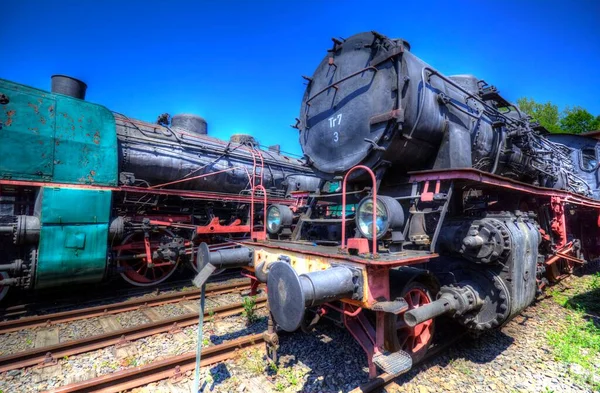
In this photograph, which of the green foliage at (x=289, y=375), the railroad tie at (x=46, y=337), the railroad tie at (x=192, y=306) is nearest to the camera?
the green foliage at (x=289, y=375)

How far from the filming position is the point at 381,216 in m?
2.67

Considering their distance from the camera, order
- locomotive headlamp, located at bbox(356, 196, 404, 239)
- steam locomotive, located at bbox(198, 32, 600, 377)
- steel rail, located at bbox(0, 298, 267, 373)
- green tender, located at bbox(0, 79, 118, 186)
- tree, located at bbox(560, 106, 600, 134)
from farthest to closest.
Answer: tree, located at bbox(560, 106, 600, 134)
green tender, located at bbox(0, 79, 118, 186)
steel rail, located at bbox(0, 298, 267, 373)
locomotive headlamp, located at bbox(356, 196, 404, 239)
steam locomotive, located at bbox(198, 32, 600, 377)

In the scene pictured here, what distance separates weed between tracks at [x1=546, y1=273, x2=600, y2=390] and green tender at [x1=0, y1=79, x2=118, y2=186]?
271 inches

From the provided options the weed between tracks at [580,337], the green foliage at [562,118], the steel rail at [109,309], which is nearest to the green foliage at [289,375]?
the weed between tracks at [580,337]

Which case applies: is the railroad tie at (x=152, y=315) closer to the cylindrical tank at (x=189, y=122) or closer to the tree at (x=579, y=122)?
the cylindrical tank at (x=189, y=122)

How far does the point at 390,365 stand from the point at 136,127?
6521mm

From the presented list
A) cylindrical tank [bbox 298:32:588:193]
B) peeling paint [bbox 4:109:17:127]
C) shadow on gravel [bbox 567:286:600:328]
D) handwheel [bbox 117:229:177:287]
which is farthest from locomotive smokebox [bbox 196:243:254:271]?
shadow on gravel [bbox 567:286:600:328]

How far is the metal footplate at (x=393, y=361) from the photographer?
88.9 inches

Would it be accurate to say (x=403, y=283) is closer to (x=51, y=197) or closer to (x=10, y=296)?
(x=51, y=197)

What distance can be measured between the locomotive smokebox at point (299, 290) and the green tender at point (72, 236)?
4.13 m

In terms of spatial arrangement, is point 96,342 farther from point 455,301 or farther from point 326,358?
point 455,301

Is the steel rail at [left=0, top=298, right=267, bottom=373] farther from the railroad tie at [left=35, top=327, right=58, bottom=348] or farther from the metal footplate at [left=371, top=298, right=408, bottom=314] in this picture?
the metal footplate at [left=371, top=298, right=408, bottom=314]

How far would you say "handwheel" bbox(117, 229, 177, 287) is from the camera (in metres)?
6.03

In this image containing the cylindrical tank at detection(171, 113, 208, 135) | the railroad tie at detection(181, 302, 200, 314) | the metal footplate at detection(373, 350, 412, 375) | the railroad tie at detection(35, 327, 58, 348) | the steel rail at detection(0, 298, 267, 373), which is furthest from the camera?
the cylindrical tank at detection(171, 113, 208, 135)
